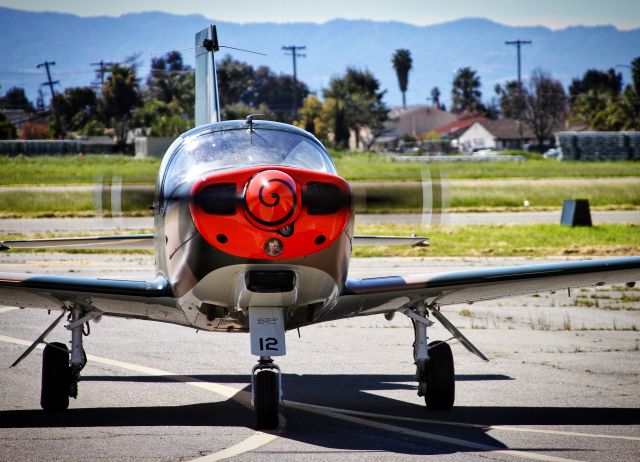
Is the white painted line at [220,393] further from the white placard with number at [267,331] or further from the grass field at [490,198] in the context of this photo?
the grass field at [490,198]

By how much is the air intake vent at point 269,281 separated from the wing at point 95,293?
1213 millimetres

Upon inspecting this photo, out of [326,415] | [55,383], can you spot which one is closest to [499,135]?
[326,415]

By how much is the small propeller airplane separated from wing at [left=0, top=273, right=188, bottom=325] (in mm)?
12

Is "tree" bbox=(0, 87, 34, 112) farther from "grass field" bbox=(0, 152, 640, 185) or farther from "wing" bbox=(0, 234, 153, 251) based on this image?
"wing" bbox=(0, 234, 153, 251)

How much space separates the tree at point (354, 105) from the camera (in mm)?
136375

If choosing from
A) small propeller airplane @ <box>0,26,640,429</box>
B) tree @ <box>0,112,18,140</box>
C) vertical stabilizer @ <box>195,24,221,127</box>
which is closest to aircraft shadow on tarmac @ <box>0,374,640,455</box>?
small propeller airplane @ <box>0,26,640,429</box>

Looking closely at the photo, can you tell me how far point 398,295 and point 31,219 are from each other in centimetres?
3157

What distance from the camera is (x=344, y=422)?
8.86 meters

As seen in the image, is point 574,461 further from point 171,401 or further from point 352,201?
point 171,401

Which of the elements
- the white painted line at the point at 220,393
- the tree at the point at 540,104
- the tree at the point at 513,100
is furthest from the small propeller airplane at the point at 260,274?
the tree at the point at 513,100

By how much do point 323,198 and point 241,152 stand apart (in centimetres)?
116

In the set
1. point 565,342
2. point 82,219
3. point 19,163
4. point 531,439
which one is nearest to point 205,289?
point 531,439

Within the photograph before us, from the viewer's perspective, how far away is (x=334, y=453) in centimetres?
759

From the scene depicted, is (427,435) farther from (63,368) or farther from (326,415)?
(63,368)
